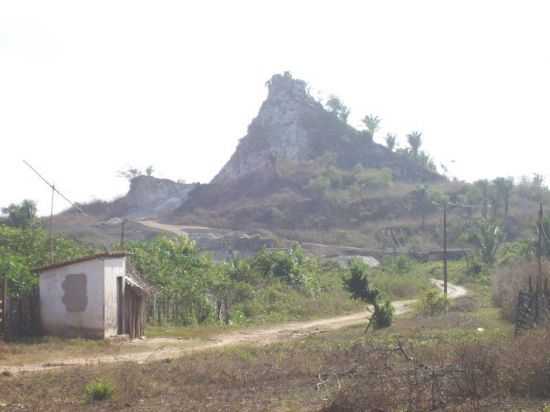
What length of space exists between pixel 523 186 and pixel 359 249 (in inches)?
1291

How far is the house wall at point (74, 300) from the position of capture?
21.3 meters

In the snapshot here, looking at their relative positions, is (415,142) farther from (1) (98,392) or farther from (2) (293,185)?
(1) (98,392)

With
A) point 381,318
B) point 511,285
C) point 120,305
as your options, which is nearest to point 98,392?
point 120,305

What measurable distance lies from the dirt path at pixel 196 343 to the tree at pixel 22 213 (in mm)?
26187

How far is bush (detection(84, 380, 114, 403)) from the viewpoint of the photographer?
40.5 feet

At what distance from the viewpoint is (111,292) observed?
2183cm

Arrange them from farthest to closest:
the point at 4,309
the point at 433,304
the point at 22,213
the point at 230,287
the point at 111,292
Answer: the point at 22,213 < the point at 230,287 < the point at 433,304 < the point at 111,292 < the point at 4,309

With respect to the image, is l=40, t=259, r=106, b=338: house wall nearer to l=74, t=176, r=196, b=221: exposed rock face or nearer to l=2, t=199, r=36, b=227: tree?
l=2, t=199, r=36, b=227: tree

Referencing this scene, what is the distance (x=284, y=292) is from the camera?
37875mm

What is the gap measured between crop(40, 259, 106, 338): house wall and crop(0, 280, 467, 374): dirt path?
1240mm

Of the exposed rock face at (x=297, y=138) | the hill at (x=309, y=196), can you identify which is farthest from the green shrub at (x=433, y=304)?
the exposed rock face at (x=297, y=138)

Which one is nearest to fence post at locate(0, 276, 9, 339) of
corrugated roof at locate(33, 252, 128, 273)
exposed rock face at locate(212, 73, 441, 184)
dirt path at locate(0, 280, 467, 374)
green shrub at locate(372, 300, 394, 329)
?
corrugated roof at locate(33, 252, 128, 273)

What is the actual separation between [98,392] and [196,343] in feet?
35.6

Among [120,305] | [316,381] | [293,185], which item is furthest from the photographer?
[293,185]
